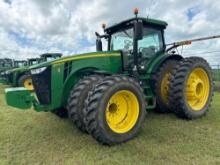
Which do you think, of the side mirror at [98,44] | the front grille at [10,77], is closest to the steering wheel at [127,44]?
the side mirror at [98,44]

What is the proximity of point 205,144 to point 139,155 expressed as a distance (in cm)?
121

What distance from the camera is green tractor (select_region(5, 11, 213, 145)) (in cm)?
378

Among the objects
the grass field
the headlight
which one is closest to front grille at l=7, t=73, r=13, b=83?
the grass field

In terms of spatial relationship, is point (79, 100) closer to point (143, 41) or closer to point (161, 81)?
point (161, 81)

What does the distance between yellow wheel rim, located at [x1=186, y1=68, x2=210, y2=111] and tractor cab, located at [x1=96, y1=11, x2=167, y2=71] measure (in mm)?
1037

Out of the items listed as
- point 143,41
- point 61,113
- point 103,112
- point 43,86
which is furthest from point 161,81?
point 43,86

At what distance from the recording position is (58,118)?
5578 mm

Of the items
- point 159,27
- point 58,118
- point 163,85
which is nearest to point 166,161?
point 163,85

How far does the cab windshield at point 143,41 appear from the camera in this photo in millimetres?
5261

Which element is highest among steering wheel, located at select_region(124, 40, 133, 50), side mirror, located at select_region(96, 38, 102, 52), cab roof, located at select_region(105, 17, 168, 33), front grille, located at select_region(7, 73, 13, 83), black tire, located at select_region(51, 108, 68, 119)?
cab roof, located at select_region(105, 17, 168, 33)

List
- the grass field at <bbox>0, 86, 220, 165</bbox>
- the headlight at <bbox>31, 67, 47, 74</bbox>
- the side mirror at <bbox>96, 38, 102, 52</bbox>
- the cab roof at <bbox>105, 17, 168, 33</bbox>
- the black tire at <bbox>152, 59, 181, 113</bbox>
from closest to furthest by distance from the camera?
the grass field at <bbox>0, 86, 220, 165</bbox>
the headlight at <bbox>31, 67, 47, 74</bbox>
the cab roof at <bbox>105, 17, 168, 33</bbox>
the black tire at <bbox>152, 59, 181, 113</bbox>
the side mirror at <bbox>96, 38, 102, 52</bbox>

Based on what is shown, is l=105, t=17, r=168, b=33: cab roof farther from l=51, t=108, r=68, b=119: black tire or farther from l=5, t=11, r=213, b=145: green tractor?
l=51, t=108, r=68, b=119: black tire

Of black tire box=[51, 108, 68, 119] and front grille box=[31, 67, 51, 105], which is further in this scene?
black tire box=[51, 108, 68, 119]

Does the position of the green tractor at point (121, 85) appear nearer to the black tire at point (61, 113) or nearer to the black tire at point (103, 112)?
the black tire at point (103, 112)
